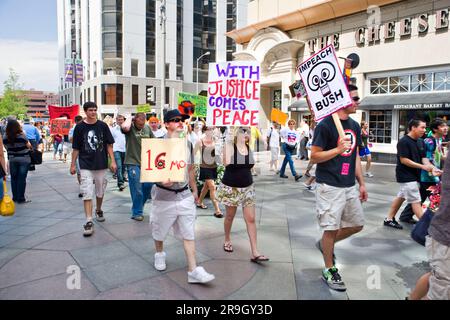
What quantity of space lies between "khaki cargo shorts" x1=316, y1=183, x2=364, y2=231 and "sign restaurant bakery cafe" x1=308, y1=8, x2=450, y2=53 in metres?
12.1

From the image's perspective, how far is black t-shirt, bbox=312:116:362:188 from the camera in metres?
3.70

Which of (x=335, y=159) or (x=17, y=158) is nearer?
(x=335, y=159)

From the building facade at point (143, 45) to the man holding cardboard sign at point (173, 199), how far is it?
37901 mm

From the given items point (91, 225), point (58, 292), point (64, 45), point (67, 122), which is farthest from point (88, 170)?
point (64, 45)

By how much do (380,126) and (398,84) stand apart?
2119mm

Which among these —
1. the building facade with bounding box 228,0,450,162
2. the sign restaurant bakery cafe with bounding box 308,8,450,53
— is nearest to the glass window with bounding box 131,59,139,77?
the building facade with bounding box 228,0,450,162

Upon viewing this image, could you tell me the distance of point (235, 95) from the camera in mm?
4859

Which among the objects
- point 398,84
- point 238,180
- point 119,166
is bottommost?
point 119,166

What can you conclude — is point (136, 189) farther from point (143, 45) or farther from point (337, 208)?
point (143, 45)

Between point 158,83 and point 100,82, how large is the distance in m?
7.15

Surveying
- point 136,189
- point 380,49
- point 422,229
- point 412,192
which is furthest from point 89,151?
point 380,49

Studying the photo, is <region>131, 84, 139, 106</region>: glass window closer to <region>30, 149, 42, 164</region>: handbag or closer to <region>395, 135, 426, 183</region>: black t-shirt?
<region>30, 149, 42, 164</region>: handbag

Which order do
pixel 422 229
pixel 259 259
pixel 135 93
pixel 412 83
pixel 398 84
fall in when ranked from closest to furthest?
pixel 422 229
pixel 259 259
pixel 412 83
pixel 398 84
pixel 135 93
